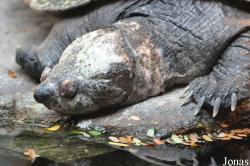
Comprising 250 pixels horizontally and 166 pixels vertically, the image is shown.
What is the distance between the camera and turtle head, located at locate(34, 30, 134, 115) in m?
3.51

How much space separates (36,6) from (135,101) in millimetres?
1623

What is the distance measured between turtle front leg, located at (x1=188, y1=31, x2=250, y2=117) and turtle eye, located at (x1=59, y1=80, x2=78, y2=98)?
86cm

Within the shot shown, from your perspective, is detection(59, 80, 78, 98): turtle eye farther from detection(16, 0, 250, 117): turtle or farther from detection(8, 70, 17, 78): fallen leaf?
detection(8, 70, 17, 78): fallen leaf

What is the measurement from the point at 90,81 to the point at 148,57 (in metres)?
0.56

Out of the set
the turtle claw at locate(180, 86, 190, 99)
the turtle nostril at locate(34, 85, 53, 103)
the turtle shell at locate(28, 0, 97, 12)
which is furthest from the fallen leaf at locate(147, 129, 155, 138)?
the turtle shell at locate(28, 0, 97, 12)

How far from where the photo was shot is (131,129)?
3.46 metres

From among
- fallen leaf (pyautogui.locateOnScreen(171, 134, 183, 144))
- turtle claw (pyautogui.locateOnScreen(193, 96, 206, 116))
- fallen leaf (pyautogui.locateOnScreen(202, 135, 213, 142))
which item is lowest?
fallen leaf (pyautogui.locateOnScreen(202, 135, 213, 142))

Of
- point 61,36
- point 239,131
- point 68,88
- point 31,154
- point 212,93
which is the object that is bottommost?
point 239,131

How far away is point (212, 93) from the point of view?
367cm

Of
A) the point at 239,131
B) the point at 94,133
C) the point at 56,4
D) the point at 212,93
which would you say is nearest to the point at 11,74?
the point at 56,4

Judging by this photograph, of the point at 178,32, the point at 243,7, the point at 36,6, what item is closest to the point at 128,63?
the point at 178,32

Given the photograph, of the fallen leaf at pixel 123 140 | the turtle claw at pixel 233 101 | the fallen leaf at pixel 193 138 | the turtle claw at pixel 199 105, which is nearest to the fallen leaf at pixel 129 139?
the fallen leaf at pixel 123 140

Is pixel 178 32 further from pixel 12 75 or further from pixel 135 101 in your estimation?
pixel 12 75

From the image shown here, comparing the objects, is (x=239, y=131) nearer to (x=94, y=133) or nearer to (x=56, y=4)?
Result: (x=94, y=133)
